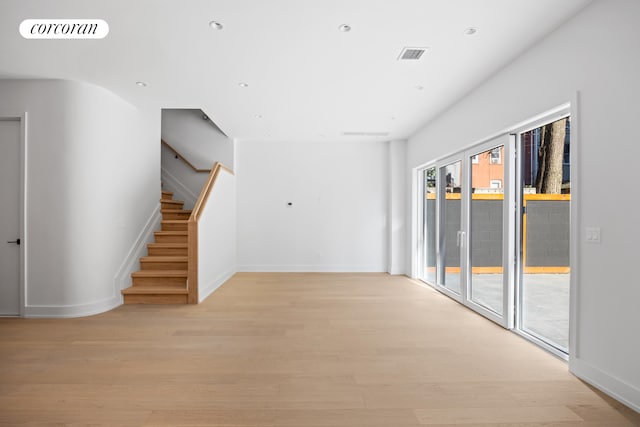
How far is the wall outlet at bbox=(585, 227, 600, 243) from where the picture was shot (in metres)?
2.48

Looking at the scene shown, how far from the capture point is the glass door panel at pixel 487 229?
3996 millimetres

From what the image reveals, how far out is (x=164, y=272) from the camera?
502 cm

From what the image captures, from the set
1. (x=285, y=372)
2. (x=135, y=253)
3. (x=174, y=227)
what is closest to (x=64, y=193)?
(x=135, y=253)

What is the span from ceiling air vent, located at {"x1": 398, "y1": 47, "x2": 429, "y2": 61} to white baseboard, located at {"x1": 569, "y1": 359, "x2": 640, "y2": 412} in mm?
3088

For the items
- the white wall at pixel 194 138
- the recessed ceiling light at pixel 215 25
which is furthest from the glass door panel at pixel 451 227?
the white wall at pixel 194 138

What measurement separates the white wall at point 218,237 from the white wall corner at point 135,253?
1.03 metres

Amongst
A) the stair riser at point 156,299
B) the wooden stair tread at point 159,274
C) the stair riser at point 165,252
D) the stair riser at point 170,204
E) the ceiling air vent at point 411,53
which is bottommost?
the stair riser at point 156,299

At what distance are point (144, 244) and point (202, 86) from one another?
9.05 feet

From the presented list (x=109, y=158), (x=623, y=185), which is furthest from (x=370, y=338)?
(x=109, y=158)

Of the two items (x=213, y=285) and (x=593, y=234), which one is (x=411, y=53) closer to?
(x=593, y=234)

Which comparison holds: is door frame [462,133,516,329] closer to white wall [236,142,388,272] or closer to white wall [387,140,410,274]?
white wall [387,140,410,274]

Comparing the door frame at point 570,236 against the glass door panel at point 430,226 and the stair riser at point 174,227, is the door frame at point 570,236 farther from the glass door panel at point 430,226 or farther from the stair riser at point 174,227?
the stair riser at point 174,227

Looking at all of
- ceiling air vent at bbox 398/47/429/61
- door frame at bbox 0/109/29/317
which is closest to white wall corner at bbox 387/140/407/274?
ceiling air vent at bbox 398/47/429/61

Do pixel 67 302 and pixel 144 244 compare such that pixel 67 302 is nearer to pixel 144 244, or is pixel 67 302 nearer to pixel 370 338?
pixel 144 244
